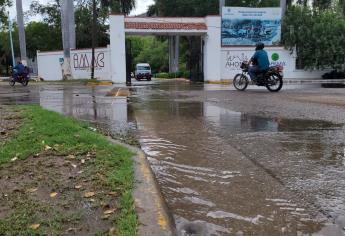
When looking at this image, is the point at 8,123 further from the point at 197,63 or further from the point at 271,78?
the point at 197,63

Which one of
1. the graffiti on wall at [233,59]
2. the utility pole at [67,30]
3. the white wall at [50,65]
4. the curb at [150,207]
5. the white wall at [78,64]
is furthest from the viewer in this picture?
the white wall at [50,65]

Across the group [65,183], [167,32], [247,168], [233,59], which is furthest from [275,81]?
[233,59]

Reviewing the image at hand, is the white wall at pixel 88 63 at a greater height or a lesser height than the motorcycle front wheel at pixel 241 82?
greater

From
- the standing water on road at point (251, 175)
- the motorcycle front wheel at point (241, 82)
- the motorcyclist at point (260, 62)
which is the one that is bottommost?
the standing water on road at point (251, 175)

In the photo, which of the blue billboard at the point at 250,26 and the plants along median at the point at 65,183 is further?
the blue billboard at the point at 250,26

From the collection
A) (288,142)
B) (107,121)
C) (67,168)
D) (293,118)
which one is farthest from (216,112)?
(67,168)

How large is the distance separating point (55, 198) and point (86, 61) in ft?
100

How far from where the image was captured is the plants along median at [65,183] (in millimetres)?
3270

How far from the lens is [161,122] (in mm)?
8391

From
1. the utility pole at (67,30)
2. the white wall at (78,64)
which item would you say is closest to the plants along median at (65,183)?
the white wall at (78,64)

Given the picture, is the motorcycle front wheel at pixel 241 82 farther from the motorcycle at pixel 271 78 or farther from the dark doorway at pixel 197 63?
the dark doorway at pixel 197 63

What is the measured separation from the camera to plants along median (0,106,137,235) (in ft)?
10.7

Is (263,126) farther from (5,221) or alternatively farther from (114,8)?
(114,8)

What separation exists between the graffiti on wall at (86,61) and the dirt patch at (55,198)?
90.9ft
